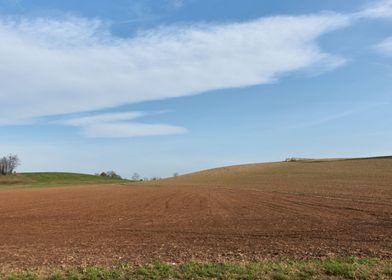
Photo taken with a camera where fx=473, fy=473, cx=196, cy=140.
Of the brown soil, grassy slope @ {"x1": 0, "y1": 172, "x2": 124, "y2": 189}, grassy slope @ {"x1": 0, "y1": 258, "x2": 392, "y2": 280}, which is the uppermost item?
grassy slope @ {"x1": 0, "y1": 172, "x2": 124, "y2": 189}

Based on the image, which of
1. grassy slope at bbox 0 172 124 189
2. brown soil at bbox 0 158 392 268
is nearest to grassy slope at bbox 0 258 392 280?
brown soil at bbox 0 158 392 268

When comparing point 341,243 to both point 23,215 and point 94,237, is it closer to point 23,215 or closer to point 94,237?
point 94,237

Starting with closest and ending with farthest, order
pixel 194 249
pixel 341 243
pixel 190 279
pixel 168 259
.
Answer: pixel 190 279 < pixel 168 259 < pixel 194 249 < pixel 341 243

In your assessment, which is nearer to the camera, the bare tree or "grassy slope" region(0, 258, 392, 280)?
"grassy slope" region(0, 258, 392, 280)

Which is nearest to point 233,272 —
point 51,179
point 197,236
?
point 197,236

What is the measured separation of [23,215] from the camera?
28547 millimetres

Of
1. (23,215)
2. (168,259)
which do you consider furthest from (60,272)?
(23,215)

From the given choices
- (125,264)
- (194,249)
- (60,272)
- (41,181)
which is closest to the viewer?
(60,272)

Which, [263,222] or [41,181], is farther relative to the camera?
[41,181]

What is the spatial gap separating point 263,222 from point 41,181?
11321cm

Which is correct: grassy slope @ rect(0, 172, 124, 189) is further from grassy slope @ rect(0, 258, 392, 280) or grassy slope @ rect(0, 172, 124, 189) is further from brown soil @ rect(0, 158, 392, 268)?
grassy slope @ rect(0, 258, 392, 280)

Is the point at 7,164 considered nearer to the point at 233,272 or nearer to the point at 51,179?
the point at 51,179

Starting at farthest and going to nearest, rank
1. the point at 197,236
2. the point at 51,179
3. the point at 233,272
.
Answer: the point at 51,179 → the point at 197,236 → the point at 233,272

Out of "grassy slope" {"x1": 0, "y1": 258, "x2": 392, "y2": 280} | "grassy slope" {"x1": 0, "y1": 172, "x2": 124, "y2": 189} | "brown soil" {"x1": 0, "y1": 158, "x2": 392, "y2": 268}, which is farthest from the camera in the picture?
"grassy slope" {"x1": 0, "y1": 172, "x2": 124, "y2": 189}
